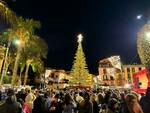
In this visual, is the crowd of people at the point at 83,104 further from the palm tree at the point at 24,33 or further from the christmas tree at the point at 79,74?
the christmas tree at the point at 79,74

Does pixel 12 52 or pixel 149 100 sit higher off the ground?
pixel 12 52

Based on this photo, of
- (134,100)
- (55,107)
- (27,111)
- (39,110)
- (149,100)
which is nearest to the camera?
(149,100)

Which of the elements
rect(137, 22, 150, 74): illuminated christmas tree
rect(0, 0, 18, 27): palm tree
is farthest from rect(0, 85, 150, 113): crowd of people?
rect(0, 0, 18, 27): palm tree

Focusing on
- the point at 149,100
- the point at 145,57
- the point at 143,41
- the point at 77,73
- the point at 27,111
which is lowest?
the point at 27,111

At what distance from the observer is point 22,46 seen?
33062mm

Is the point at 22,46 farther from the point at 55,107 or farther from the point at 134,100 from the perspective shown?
the point at 134,100

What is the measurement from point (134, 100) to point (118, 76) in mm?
73580

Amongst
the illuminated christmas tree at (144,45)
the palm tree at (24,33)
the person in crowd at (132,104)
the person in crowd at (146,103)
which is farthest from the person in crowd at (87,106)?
the palm tree at (24,33)

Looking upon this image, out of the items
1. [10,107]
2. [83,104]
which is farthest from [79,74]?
[10,107]

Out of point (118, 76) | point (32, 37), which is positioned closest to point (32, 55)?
point (32, 37)

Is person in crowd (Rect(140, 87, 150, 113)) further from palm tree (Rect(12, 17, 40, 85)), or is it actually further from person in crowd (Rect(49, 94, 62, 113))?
palm tree (Rect(12, 17, 40, 85))

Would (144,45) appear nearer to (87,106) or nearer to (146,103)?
(146,103)

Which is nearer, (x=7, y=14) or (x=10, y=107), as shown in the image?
(x=10, y=107)

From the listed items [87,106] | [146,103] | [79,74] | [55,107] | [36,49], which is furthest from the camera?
[79,74]
